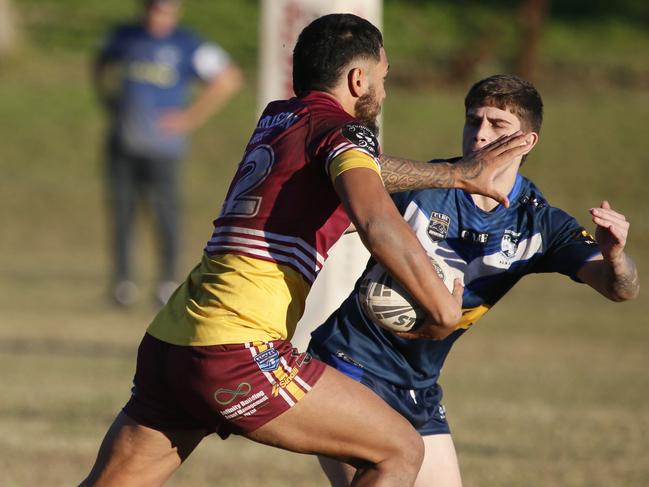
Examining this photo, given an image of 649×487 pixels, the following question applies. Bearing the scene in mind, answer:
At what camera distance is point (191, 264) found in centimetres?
1873

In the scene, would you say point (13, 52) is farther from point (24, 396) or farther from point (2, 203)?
point (24, 396)

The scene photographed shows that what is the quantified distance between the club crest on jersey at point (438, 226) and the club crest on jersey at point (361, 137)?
30.7 inches

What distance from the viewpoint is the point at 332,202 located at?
153 inches

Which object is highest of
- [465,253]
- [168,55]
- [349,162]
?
[349,162]

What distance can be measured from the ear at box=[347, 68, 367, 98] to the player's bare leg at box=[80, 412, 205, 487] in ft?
3.89

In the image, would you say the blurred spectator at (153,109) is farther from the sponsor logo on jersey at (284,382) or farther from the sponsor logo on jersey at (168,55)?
the sponsor logo on jersey at (284,382)

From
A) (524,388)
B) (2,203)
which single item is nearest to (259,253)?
(524,388)

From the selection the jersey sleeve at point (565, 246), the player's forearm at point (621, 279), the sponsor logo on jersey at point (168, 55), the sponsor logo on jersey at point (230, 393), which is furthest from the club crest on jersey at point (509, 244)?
the sponsor logo on jersey at point (168, 55)

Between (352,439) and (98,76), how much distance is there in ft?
32.9

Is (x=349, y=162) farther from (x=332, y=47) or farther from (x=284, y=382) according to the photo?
(x=284, y=382)

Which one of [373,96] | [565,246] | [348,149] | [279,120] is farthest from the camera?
[565,246]

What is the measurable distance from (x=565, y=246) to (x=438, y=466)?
0.90m

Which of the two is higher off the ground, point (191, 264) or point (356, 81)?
point (356, 81)

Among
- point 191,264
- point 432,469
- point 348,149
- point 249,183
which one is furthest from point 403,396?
point 191,264
